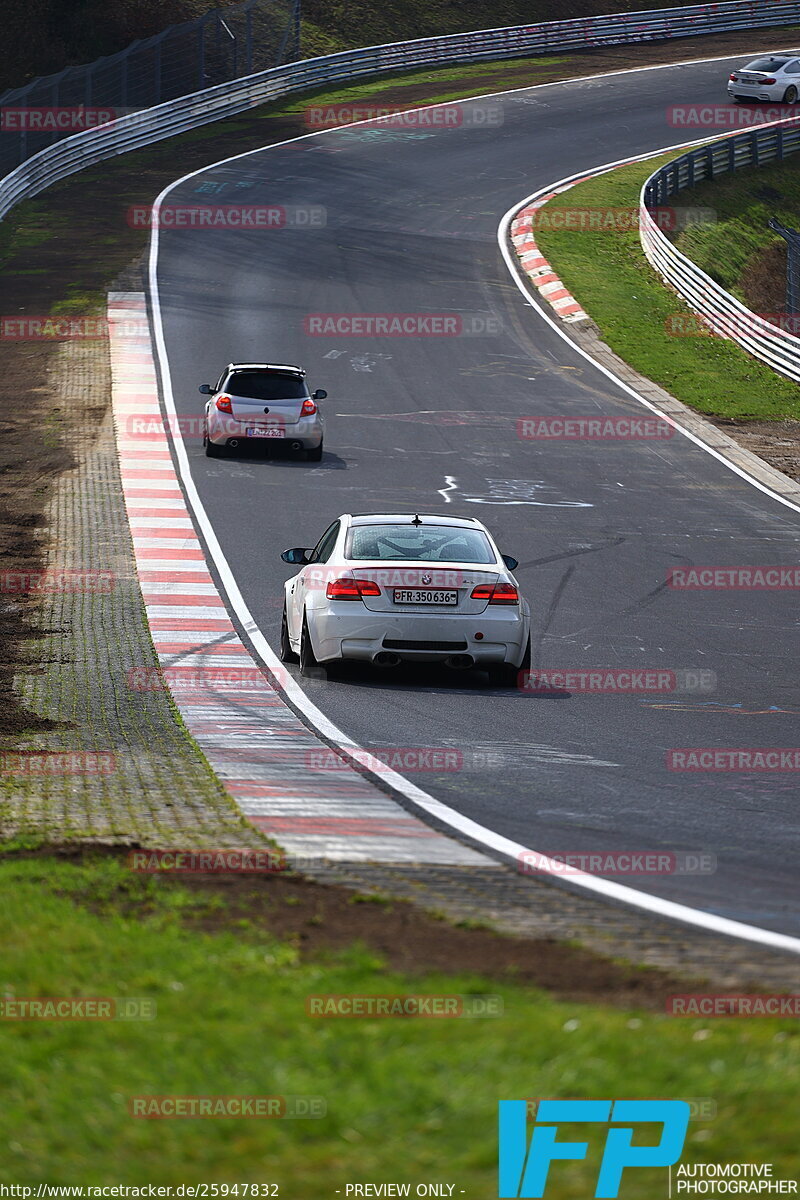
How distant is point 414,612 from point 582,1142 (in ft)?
30.1

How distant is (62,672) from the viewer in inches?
538

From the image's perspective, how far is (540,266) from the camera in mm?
42031

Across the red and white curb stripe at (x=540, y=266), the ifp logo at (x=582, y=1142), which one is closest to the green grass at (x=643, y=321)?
the red and white curb stripe at (x=540, y=266)

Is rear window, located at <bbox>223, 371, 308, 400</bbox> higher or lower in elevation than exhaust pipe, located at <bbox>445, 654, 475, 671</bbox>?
higher

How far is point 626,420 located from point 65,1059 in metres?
25.8

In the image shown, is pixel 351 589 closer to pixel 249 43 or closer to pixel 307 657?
pixel 307 657

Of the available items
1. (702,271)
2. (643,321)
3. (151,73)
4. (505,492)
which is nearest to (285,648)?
(505,492)

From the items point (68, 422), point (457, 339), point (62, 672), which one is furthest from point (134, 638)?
point (457, 339)

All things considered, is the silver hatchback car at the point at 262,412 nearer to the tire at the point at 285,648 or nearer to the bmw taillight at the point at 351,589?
the tire at the point at 285,648

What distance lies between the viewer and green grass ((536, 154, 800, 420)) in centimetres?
3272

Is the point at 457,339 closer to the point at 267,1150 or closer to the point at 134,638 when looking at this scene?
the point at 134,638

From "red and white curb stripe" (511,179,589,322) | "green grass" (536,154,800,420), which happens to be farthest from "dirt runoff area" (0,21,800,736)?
"red and white curb stripe" (511,179,589,322)

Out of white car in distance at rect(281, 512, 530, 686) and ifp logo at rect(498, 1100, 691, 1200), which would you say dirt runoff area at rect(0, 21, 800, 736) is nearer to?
white car in distance at rect(281, 512, 530, 686)

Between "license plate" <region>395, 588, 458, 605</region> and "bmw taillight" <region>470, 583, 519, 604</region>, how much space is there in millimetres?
227
